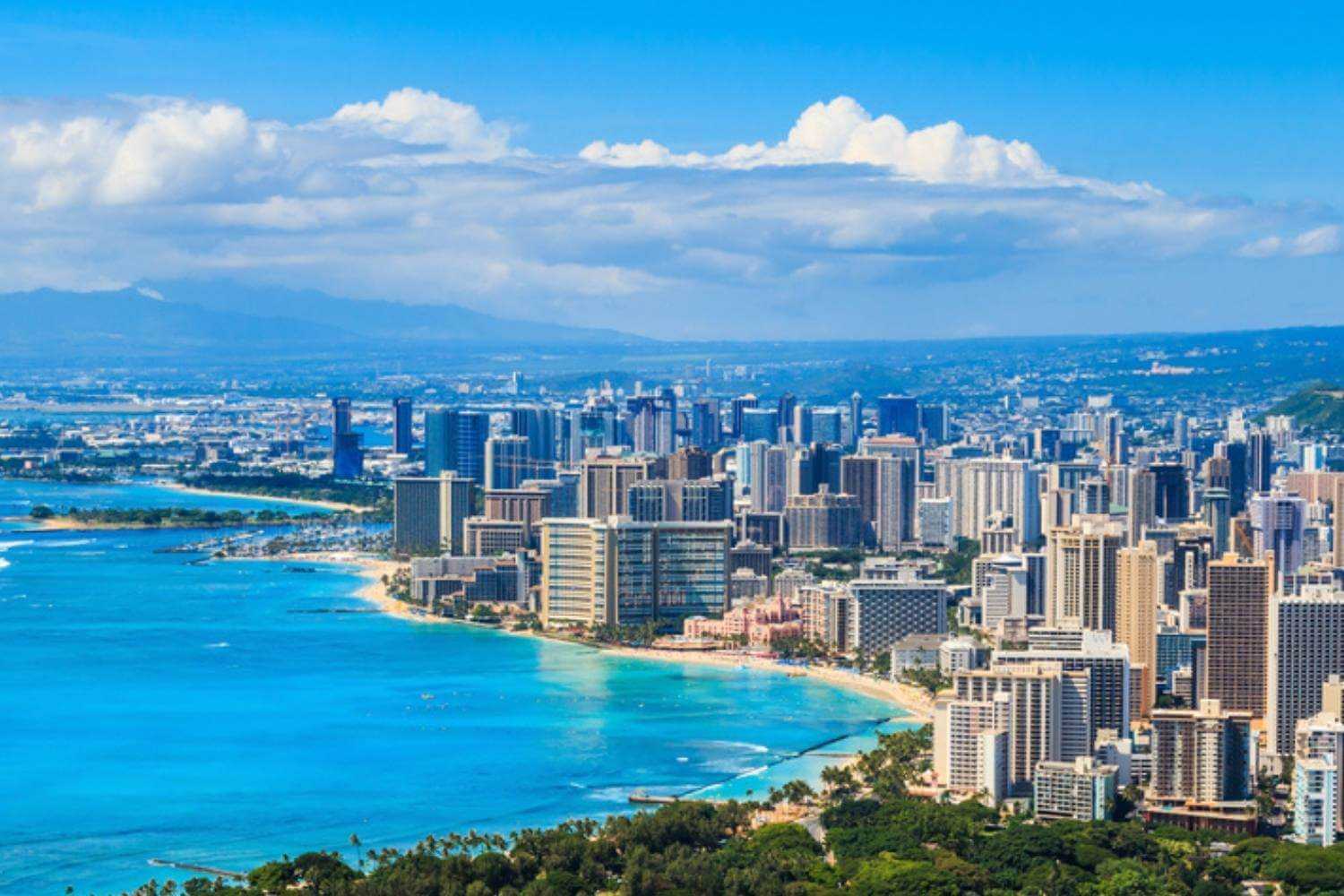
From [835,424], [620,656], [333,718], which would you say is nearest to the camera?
[333,718]

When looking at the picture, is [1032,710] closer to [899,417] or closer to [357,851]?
[357,851]

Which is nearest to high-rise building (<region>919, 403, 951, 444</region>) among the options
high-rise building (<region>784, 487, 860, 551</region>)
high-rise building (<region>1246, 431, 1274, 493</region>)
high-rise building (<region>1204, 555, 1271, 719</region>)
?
high-rise building (<region>1246, 431, 1274, 493</region>)

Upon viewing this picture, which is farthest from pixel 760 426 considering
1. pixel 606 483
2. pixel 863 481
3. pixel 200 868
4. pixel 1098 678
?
pixel 200 868

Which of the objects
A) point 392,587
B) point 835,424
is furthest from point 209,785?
point 835,424

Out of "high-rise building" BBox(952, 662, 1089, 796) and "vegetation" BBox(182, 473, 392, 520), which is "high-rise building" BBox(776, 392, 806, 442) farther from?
"high-rise building" BBox(952, 662, 1089, 796)

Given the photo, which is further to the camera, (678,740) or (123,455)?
(123,455)

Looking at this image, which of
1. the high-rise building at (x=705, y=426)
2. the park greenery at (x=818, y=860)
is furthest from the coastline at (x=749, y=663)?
the high-rise building at (x=705, y=426)

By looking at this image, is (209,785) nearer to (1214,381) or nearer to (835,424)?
(835,424)
